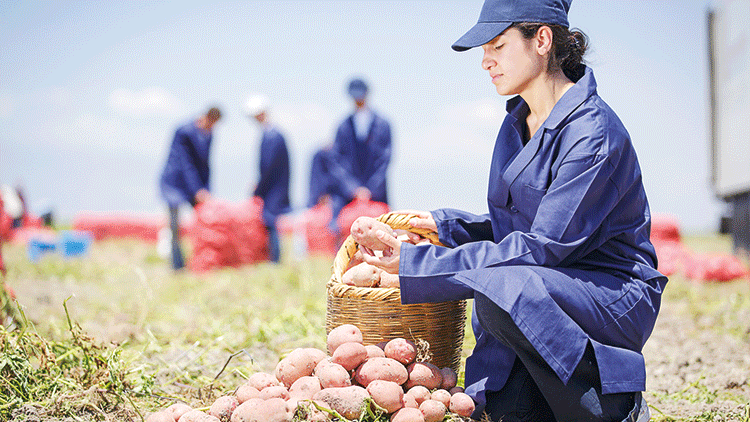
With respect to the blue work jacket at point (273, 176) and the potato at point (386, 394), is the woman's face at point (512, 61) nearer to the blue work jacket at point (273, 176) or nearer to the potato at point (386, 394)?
the potato at point (386, 394)

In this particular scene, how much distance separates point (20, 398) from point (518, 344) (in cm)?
184

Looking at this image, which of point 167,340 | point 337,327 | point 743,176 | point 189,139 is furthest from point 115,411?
point 743,176

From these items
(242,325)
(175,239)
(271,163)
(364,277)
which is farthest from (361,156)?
(364,277)

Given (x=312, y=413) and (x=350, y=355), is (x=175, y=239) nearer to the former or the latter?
(x=350, y=355)

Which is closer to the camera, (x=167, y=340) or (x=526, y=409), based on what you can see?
(x=526, y=409)

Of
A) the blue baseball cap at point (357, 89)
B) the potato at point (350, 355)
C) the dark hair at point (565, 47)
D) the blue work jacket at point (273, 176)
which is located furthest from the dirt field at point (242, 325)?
the blue baseball cap at point (357, 89)

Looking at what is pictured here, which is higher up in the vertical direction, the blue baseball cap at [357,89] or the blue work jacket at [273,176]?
the blue baseball cap at [357,89]

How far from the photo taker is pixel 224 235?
7195mm

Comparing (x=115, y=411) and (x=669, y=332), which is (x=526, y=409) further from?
(x=669, y=332)

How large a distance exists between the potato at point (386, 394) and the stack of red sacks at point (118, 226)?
12363 mm

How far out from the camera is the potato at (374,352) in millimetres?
2160

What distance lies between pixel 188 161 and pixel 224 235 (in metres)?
1.15

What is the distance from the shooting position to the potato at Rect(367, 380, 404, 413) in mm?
1952

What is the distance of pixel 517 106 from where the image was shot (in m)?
2.42
